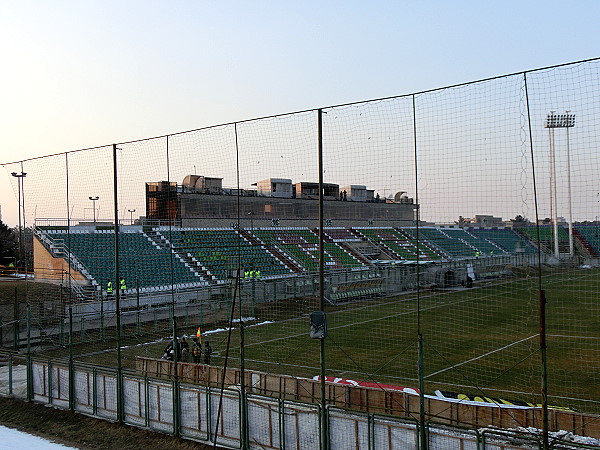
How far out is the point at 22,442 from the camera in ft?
38.4

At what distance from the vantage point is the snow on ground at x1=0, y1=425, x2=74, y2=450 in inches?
448

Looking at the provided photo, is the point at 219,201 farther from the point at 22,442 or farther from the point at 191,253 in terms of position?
the point at 191,253

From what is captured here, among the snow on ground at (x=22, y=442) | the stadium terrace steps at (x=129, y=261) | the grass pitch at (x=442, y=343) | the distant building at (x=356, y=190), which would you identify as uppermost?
the distant building at (x=356, y=190)

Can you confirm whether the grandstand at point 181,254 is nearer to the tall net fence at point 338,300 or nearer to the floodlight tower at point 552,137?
the tall net fence at point 338,300

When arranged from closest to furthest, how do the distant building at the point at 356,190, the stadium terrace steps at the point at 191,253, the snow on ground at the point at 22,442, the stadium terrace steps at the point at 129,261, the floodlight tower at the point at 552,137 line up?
the floodlight tower at the point at 552,137
the distant building at the point at 356,190
the snow on ground at the point at 22,442
the stadium terrace steps at the point at 191,253
the stadium terrace steps at the point at 129,261

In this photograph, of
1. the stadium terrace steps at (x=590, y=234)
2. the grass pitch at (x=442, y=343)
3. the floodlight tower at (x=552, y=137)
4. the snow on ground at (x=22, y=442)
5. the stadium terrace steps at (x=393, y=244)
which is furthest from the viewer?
the stadium terrace steps at (x=393, y=244)

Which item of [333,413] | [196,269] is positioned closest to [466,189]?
[333,413]

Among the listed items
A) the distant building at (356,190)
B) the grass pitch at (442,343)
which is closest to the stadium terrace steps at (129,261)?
the grass pitch at (442,343)

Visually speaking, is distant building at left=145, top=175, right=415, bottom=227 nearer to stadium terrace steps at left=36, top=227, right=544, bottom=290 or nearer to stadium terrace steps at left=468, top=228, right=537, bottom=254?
stadium terrace steps at left=468, top=228, right=537, bottom=254

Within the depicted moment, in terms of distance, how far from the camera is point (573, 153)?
24.8 feet

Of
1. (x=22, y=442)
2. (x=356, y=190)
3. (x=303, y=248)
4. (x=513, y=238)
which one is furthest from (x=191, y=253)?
(x=513, y=238)

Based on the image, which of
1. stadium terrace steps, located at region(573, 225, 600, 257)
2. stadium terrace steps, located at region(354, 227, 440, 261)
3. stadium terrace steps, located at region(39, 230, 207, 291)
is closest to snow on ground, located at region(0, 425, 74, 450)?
stadium terrace steps, located at region(573, 225, 600, 257)

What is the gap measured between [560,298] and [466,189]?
28.2m

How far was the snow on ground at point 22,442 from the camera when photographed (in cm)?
1137
